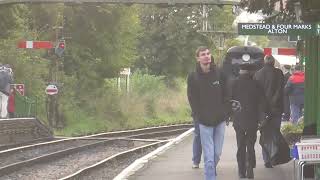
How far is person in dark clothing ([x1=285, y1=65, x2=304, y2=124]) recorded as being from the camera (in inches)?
626

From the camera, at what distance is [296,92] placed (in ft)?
52.4

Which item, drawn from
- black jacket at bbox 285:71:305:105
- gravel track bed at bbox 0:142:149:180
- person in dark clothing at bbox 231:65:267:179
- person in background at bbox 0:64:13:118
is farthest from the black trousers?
person in background at bbox 0:64:13:118

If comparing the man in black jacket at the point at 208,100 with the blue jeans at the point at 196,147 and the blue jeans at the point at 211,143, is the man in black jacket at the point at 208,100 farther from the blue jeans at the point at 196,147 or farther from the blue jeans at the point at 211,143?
the blue jeans at the point at 196,147

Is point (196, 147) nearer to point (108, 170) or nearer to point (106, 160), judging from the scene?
point (108, 170)

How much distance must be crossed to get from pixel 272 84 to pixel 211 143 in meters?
2.19

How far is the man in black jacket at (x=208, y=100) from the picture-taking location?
323 inches

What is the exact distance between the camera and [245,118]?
9023 millimetres

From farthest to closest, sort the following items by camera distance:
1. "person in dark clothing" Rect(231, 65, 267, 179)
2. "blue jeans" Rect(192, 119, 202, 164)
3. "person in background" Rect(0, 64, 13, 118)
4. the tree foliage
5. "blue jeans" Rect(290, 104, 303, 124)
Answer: the tree foliage → "person in background" Rect(0, 64, 13, 118) → "blue jeans" Rect(290, 104, 303, 124) → "blue jeans" Rect(192, 119, 202, 164) → "person in dark clothing" Rect(231, 65, 267, 179)

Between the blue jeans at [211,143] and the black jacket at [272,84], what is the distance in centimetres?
185

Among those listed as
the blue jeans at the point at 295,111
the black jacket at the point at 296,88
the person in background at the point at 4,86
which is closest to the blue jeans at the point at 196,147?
the black jacket at the point at 296,88

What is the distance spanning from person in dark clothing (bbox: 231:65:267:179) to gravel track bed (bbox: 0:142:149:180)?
17.2ft

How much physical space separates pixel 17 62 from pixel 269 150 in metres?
18.7

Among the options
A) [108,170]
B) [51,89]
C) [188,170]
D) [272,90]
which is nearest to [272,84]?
[272,90]

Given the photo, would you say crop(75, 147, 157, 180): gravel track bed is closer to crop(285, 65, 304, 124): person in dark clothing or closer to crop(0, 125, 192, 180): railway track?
crop(0, 125, 192, 180): railway track
